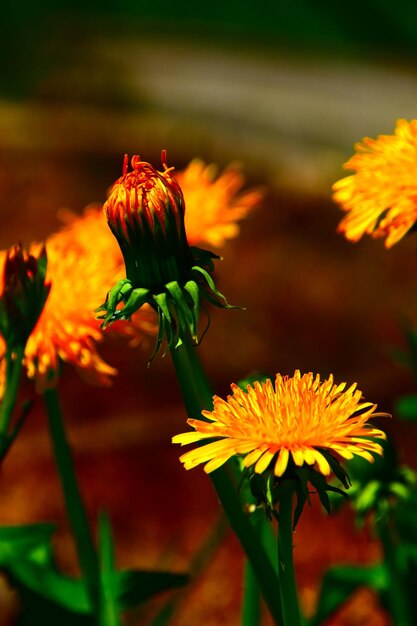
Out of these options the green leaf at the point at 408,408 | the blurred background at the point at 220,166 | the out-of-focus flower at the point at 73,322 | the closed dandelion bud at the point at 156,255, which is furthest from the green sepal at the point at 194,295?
the blurred background at the point at 220,166

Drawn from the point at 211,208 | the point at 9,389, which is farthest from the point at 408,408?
the point at 9,389

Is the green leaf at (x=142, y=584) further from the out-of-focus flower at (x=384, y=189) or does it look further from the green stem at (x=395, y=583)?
the out-of-focus flower at (x=384, y=189)

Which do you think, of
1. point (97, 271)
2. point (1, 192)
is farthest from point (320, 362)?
point (97, 271)

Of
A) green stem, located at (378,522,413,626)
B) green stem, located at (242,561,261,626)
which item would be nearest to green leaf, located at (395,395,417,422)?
green stem, located at (378,522,413,626)

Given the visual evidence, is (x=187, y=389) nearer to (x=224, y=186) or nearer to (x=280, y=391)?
(x=280, y=391)

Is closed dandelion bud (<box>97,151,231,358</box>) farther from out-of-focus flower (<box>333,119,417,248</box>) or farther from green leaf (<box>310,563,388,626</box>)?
green leaf (<box>310,563,388,626</box>)

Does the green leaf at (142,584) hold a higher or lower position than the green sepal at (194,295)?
lower
